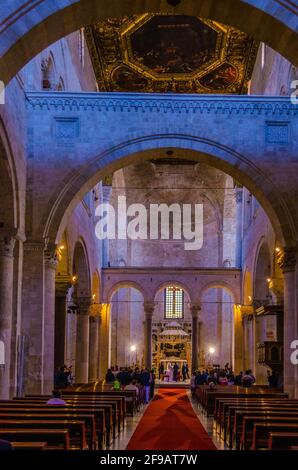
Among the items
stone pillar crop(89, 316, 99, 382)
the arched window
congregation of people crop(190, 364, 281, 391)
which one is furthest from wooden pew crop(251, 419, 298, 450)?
the arched window

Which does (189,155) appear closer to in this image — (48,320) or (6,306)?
(48,320)

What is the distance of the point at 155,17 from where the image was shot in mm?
26094

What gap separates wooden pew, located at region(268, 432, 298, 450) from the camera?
8336mm

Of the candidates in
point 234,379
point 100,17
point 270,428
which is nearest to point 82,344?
point 234,379

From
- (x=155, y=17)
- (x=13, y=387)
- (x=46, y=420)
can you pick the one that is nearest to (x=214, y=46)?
(x=155, y=17)

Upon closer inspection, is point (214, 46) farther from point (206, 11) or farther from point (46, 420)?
point (46, 420)

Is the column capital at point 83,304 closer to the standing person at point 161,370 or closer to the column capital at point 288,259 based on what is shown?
the column capital at point 288,259

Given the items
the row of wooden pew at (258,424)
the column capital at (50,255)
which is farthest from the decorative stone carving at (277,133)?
the row of wooden pew at (258,424)

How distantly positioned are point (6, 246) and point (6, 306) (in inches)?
59.7

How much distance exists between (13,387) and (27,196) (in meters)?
5.37

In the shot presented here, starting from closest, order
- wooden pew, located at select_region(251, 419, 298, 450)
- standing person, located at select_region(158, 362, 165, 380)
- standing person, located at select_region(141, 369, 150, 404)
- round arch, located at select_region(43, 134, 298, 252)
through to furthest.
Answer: wooden pew, located at select_region(251, 419, 298, 450)
round arch, located at select_region(43, 134, 298, 252)
standing person, located at select_region(141, 369, 150, 404)
standing person, located at select_region(158, 362, 165, 380)

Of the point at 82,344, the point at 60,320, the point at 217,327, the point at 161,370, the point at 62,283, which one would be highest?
the point at 62,283

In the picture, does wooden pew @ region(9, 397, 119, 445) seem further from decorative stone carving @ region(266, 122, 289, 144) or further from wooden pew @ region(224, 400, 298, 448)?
decorative stone carving @ region(266, 122, 289, 144)

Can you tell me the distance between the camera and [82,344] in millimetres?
28906
